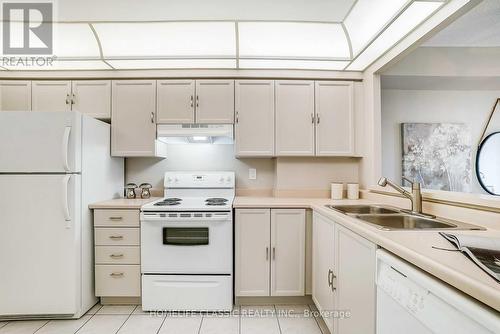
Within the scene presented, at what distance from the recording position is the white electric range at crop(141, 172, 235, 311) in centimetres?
210

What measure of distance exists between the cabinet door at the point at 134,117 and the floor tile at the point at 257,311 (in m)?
1.77

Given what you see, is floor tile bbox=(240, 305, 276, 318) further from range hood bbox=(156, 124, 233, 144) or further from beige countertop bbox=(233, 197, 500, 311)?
range hood bbox=(156, 124, 233, 144)

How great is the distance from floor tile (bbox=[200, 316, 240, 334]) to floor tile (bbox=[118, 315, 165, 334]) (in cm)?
37

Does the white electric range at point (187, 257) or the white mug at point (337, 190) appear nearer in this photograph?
the white electric range at point (187, 257)

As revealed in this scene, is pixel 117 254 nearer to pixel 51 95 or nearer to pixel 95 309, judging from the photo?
pixel 95 309

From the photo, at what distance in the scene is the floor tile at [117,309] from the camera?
213 centimetres

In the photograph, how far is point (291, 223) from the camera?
2219 mm

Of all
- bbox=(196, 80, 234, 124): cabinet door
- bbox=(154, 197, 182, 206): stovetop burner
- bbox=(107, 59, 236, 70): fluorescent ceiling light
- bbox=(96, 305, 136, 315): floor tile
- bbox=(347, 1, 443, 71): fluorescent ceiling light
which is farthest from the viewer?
bbox=(196, 80, 234, 124): cabinet door

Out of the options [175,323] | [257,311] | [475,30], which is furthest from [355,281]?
[475,30]

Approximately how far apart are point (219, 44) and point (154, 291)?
2314mm

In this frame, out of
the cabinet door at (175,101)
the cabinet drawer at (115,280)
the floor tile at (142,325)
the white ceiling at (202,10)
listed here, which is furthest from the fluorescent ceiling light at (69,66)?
the floor tile at (142,325)

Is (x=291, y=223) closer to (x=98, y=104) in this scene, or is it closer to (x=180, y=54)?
(x=180, y=54)

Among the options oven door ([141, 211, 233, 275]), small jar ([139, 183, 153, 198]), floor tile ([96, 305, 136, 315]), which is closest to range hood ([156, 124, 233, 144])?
small jar ([139, 183, 153, 198])

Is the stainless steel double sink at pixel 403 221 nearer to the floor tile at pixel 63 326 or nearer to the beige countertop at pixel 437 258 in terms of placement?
the beige countertop at pixel 437 258
